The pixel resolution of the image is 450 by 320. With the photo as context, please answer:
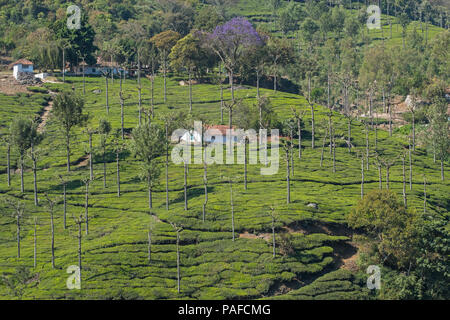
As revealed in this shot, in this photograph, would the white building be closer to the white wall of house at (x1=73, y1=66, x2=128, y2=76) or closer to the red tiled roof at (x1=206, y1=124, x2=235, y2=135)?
the red tiled roof at (x1=206, y1=124, x2=235, y2=135)

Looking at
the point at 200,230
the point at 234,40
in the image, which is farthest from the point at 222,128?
the point at 234,40

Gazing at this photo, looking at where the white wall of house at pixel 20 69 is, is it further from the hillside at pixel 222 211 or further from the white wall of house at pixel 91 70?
the white wall of house at pixel 91 70

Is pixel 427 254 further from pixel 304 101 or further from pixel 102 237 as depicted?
pixel 304 101

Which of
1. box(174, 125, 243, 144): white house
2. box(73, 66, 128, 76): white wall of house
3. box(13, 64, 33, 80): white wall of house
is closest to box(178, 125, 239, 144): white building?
box(174, 125, 243, 144): white house

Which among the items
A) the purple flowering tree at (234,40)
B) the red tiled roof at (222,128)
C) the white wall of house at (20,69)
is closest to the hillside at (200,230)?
the red tiled roof at (222,128)

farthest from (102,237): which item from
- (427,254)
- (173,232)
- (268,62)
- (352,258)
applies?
(268,62)

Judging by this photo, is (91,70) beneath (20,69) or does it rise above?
beneath

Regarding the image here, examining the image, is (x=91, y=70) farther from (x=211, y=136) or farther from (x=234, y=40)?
(x=211, y=136)
